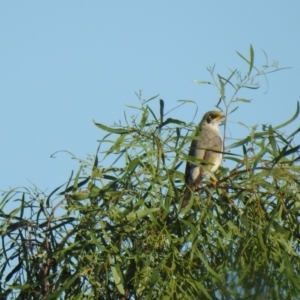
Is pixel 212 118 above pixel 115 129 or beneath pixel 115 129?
above

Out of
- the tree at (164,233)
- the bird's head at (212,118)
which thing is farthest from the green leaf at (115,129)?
the bird's head at (212,118)

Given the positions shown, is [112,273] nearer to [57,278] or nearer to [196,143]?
[57,278]

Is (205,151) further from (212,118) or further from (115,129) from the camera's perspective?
(212,118)

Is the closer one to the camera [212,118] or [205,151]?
[205,151]

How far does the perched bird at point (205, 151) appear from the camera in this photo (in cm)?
374

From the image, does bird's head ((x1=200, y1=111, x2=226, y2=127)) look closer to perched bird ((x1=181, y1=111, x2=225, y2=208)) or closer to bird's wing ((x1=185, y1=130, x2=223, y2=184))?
perched bird ((x1=181, y1=111, x2=225, y2=208))

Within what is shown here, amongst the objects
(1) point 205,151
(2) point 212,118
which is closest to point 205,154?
(1) point 205,151

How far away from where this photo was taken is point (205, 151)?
500 centimetres

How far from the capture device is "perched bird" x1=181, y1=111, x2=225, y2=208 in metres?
3.74

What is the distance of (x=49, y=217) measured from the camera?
3.71 metres

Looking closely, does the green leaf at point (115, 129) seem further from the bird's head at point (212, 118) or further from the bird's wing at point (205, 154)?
the bird's head at point (212, 118)

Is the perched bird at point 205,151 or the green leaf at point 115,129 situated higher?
the perched bird at point 205,151

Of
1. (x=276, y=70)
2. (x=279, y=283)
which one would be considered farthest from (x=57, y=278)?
(x=276, y=70)

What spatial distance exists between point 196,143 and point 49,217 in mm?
2771
